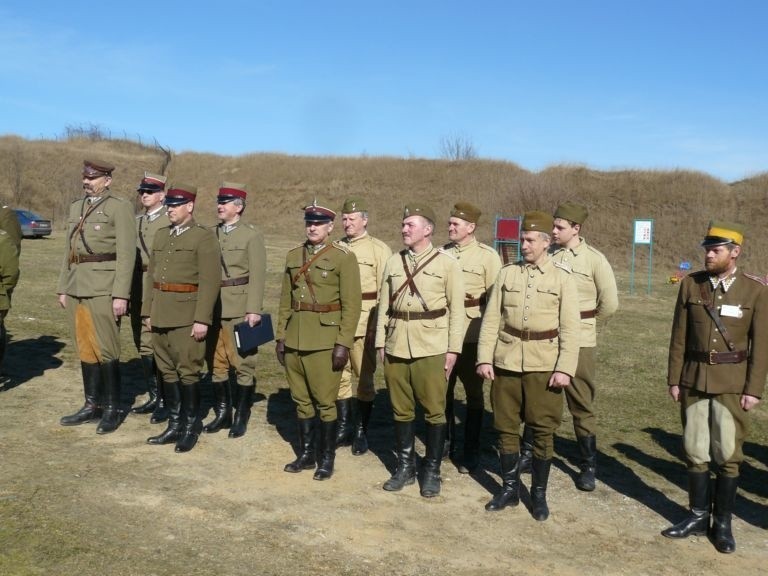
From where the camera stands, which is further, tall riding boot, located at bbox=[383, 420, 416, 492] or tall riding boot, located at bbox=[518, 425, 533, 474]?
tall riding boot, located at bbox=[518, 425, 533, 474]

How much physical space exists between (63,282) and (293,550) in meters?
3.64

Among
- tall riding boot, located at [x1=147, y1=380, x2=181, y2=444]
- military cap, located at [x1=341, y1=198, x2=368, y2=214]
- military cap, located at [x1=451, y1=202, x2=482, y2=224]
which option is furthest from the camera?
military cap, located at [x1=341, y1=198, x2=368, y2=214]

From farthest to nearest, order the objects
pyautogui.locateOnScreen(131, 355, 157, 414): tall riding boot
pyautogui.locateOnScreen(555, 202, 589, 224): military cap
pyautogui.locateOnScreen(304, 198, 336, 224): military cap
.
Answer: pyautogui.locateOnScreen(131, 355, 157, 414): tall riding boot → pyautogui.locateOnScreen(555, 202, 589, 224): military cap → pyautogui.locateOnScreen(304, 198, 336, 224): military cap

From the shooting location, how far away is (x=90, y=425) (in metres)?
6.84

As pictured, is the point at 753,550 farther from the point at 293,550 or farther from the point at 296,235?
the point at 296,235

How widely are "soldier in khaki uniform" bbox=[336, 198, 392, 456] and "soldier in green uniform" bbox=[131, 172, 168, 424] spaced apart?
67.5 inches

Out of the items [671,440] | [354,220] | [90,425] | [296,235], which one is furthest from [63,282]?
[296,235]

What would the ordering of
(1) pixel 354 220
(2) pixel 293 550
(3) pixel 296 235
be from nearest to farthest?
(2) pixel 293 550, (1) pixel 354 220, (3) pixel 296 235

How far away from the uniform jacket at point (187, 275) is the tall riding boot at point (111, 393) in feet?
2.87

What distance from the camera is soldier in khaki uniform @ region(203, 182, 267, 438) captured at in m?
6.63

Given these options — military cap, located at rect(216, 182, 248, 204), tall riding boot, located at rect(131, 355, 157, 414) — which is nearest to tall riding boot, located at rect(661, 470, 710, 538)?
military cap, located at rect(216, 182, 248, 204)

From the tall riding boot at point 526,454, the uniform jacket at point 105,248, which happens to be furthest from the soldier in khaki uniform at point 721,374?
the uniform jacket at point 105,248

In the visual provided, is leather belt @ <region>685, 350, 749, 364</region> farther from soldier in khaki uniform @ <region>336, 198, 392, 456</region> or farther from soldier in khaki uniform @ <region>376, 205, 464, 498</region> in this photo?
soldier in khaki uniform @ <region>336, 198, 392, 456</region>

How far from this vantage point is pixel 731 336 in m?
4.78
